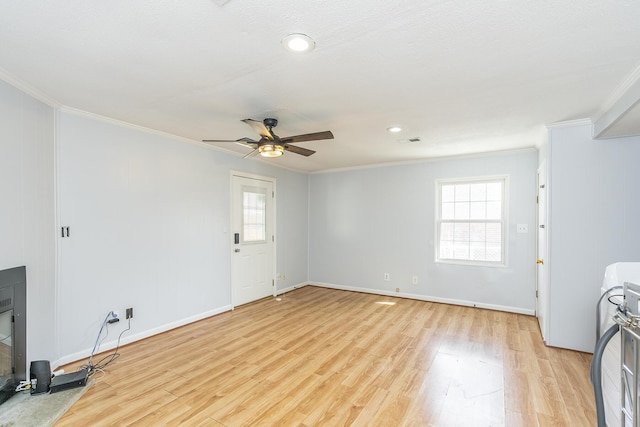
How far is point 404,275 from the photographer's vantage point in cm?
521

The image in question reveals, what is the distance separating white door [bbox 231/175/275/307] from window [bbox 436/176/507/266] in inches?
115

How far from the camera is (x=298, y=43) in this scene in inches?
66.8

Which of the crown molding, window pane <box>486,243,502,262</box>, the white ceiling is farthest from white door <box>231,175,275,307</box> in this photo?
window pane <box>486,243,502,262</box>

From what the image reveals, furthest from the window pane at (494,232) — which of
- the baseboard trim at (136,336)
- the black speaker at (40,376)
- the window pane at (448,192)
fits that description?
the black speaker at (40,376)

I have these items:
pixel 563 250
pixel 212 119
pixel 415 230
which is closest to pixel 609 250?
pixel 563 250

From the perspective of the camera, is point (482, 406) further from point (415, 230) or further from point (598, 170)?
point (415, 230)

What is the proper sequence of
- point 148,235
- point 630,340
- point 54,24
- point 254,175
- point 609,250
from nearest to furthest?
point 630,340 < point 54,24 < point 609,250 < point 148,235 < point 254,175

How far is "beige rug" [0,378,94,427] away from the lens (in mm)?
1950

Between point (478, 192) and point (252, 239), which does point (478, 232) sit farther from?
point (252, 239)

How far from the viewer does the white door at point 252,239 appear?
180 inches

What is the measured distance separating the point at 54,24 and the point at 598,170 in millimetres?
4532

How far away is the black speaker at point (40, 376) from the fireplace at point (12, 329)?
114 mm

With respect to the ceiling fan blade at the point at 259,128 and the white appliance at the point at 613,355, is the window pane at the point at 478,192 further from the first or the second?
the ceiling fan blade at the point at 259,128

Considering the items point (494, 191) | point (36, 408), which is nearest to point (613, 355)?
point (494, 191)
